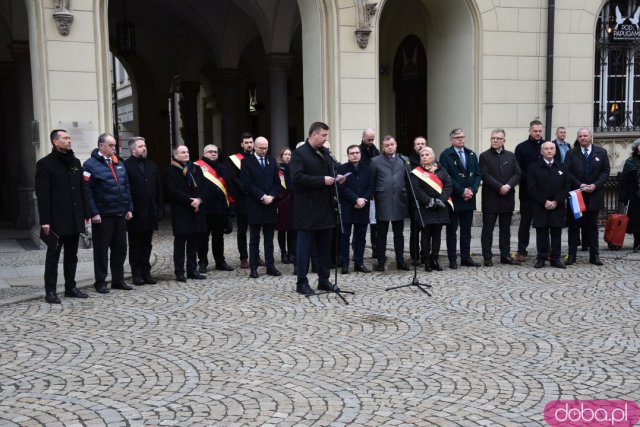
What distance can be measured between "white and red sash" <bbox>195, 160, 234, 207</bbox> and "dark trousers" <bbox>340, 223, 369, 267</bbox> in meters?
1.68

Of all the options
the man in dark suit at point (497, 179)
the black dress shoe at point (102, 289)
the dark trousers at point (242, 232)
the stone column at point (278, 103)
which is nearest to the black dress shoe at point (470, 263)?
the man in dark suit at point (497, 179)

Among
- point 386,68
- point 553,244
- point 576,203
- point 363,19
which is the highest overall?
point 363,19

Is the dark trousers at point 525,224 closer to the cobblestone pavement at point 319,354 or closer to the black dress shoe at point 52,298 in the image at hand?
the cobblestone pavement at point 319,354

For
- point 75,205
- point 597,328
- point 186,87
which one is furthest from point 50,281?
point 186,87

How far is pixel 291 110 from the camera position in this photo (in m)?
25.3

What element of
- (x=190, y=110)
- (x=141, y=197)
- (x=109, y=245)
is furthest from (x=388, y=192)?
(x=190, y=110)

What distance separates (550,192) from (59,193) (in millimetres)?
6400

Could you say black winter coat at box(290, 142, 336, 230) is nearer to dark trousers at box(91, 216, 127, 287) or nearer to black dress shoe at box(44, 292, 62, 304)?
dark trousers at box(91, 216, 127, 287)

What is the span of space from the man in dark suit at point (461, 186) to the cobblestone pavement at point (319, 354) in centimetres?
138

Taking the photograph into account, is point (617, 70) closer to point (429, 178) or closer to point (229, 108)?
point (429, 178)

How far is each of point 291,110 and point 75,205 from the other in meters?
17.7

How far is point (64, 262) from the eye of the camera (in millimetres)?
8281

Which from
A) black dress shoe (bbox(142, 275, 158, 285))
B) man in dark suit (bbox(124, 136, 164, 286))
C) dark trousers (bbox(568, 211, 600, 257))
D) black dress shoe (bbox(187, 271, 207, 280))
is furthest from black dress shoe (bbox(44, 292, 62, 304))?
dark trousers (bbox(568, 211, 600, 257))

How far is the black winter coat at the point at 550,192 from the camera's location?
10086 mm
